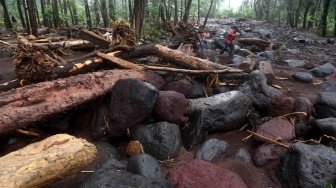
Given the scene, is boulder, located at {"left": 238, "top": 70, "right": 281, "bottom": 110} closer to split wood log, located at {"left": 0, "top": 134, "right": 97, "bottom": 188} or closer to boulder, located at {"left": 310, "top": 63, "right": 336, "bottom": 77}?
split wood log, located at {"left": 0, "top": 134, "right": 97, "bottom": 188}

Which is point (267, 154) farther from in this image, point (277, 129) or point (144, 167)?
point (144, 167)

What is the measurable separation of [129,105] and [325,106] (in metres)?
3.74

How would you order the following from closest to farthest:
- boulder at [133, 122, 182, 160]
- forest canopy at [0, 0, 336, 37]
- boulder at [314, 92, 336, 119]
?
boulder at [133, 122, 182, 160]
boulder at [314, 92, 336, 119]
forest canopy at [0, 0, 336, 37]

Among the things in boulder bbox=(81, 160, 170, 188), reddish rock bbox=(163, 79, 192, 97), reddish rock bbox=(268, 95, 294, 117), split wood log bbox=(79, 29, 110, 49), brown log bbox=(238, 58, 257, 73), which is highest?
split wood log bbox=(79, 29, 110, 49)

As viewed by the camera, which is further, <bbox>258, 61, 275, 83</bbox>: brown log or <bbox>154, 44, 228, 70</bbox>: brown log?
<bbox>258, 61, 275, 83</bbox>: brown log

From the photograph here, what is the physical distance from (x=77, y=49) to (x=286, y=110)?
7.06 m

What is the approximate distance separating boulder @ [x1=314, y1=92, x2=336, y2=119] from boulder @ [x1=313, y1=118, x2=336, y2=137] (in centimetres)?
54

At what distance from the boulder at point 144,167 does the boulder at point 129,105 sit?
968mm

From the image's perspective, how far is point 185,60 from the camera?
284 inches

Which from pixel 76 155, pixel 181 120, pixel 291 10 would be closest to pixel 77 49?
pixel 181 120

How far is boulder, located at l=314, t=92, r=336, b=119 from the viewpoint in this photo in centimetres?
582

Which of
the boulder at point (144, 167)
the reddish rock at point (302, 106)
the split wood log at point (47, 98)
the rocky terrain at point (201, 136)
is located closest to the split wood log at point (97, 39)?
the rocky terrain at point (201, 136)

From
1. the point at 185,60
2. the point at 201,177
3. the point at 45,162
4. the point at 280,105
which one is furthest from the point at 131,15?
the point at 45,162

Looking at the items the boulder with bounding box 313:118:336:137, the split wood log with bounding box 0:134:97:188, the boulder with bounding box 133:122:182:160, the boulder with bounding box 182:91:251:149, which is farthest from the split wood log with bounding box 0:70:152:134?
the boulder with bounding box 313:118:336:137
